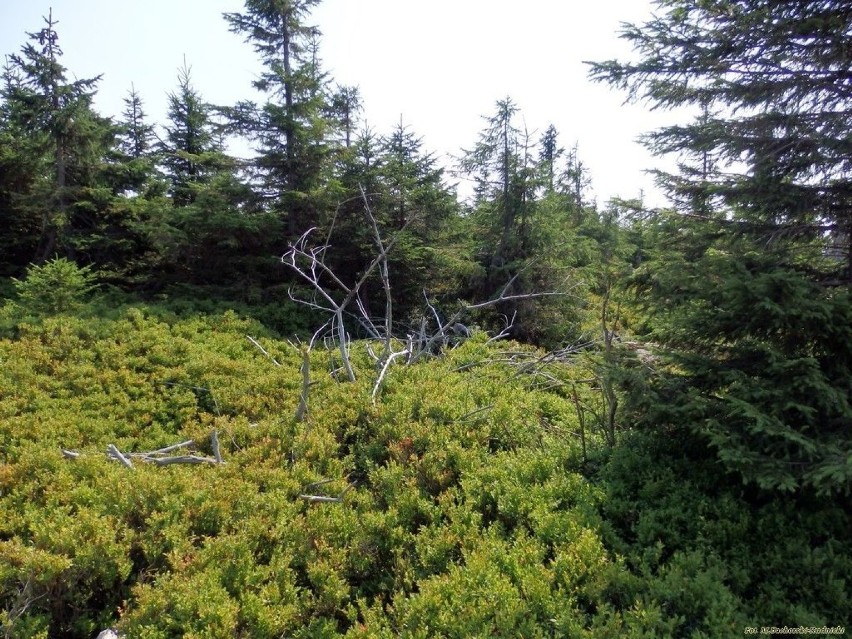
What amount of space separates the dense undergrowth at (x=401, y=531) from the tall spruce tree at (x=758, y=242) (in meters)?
0.55

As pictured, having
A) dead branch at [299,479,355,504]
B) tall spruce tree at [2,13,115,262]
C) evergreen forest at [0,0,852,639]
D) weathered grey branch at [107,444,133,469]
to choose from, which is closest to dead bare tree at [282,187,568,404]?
evergreen forest at [0,0,852,639]

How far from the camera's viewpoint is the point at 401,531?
3.40 meters

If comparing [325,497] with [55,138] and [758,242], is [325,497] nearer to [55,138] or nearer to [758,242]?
[758,242]

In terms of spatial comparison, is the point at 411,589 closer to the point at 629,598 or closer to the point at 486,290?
the point at 629,598

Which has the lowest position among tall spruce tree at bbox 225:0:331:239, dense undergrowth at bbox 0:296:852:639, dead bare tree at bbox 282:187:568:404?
dense undergrowth at bbox 0:296:852:639

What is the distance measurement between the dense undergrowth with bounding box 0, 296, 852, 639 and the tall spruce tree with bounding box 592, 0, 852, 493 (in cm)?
55

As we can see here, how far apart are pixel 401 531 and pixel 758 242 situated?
3.86 m

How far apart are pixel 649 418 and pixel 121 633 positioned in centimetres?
397

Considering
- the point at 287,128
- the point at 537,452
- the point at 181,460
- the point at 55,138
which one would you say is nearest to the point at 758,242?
the point at 537,452

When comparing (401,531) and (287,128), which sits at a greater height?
(287,128)

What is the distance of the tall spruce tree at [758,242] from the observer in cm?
300

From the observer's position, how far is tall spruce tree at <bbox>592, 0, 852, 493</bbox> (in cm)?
300

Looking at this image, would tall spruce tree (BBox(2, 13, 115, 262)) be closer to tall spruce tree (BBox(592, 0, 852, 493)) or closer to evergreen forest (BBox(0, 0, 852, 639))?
evergreen forest (BBox(0, 0, 852, 639))

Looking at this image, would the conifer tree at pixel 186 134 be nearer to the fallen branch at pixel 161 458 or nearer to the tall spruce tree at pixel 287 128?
the tall spruce tree at pixel 287 128
